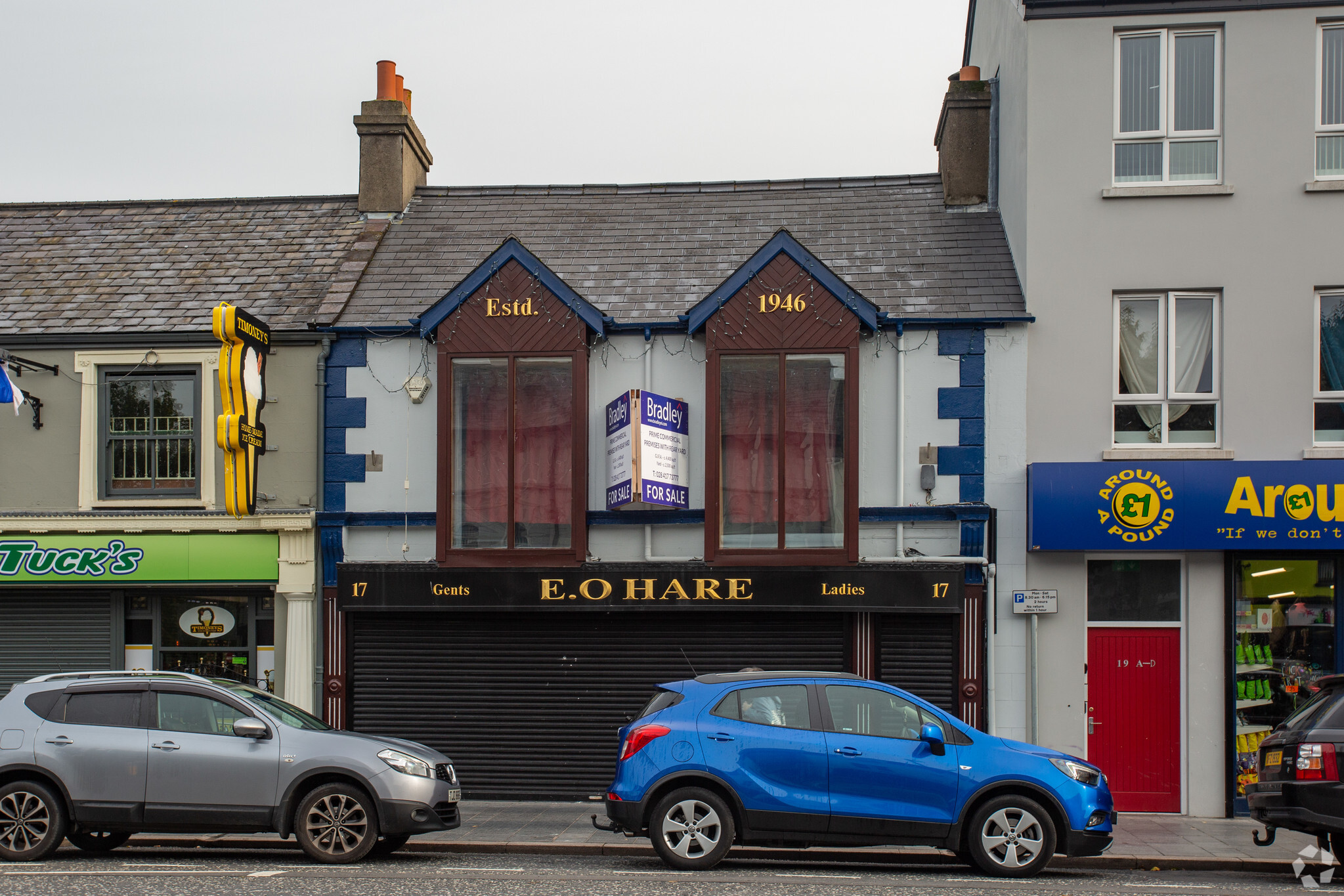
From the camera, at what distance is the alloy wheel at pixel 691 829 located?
31.7 feet

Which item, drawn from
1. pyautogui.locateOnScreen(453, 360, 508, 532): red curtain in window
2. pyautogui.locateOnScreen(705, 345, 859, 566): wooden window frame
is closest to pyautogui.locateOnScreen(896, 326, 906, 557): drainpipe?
pyautogui.locateOnScreen(705, 345, 859, 566): wooden window frame

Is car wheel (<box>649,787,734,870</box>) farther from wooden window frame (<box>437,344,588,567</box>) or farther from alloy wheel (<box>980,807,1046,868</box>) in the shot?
wooden window frame (<box>437,344,588,567</box>)

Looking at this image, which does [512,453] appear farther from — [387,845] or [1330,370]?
[1330,370]

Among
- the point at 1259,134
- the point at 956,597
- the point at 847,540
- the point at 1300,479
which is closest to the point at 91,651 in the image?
the point at 847,540

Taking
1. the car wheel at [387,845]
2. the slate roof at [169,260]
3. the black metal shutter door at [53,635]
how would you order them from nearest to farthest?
the car wheel at [387,845], the black metal shutter door at [53,635], the slate roof at [169,260]

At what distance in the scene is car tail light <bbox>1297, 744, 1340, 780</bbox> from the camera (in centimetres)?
938

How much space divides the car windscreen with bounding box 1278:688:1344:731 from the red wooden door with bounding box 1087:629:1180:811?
120 inches

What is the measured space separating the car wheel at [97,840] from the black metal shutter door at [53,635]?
4.00 metres

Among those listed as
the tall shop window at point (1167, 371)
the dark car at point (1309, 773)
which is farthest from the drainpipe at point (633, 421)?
the dark car at point (1309, 773)

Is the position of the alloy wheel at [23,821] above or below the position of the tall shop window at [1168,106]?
below

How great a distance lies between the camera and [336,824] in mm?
9984

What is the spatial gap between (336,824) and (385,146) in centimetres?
1021

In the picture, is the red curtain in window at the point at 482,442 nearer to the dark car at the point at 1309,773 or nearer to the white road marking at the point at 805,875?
the white road marking at the point at 805,875

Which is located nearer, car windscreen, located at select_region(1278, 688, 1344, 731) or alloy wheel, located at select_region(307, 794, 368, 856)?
car windscreen, located at select_region(1278, 688, 1344, 731)
